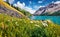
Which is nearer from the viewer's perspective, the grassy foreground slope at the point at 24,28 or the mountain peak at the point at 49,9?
the grassy foreground slope at the point at 24,28

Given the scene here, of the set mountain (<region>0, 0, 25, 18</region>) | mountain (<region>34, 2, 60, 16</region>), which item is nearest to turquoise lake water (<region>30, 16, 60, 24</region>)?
mountain (<region>34, 2, 60, 16</region>)

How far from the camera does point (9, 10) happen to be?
5797 mm

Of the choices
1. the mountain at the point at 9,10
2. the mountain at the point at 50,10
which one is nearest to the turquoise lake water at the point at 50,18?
the mountain at the point at 50,10

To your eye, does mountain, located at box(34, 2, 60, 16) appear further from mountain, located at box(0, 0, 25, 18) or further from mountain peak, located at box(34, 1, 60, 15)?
mountain, located at box(0, 0, 25, 18)

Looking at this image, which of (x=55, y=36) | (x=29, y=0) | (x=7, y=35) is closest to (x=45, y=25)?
(x=55, y=36)

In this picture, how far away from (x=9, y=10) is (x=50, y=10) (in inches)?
47.5

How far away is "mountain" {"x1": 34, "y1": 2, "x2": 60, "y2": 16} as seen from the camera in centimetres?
582

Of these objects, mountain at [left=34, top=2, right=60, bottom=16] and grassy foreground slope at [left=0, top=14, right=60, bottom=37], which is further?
mountain at [left=34, top=2, right=60, bottom=16]

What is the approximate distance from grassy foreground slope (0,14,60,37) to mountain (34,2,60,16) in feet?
1.22

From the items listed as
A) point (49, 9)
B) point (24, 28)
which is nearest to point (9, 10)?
point (24, 28)

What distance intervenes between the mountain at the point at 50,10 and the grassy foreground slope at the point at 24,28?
0.37 meters

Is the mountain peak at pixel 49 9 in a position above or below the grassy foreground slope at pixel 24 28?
above

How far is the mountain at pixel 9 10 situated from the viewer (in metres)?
5.75

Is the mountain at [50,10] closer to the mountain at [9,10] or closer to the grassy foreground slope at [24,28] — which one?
the grassy foreground slope at [24,28]
